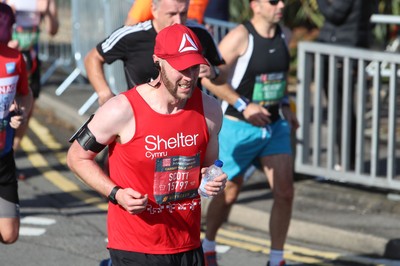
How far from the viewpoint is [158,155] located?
525 centimetres

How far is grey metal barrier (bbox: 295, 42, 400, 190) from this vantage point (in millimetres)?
9250

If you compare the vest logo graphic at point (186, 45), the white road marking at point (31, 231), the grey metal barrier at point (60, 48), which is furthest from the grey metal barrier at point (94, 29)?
the vest logo graphic at point (186, 45)

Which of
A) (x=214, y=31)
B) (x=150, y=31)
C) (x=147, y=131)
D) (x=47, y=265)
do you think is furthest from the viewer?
(x=214, y=31)

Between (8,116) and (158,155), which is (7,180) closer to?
(8,116)

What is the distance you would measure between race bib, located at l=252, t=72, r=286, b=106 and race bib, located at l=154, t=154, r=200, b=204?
7.39 ft

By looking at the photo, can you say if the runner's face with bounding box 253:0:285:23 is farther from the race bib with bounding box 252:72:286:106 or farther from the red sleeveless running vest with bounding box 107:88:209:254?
the red sleeveless running vest with bounding box 107:88:209:254

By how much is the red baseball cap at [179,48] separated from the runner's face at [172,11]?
61.2 inches

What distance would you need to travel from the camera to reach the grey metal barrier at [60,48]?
1592 cm

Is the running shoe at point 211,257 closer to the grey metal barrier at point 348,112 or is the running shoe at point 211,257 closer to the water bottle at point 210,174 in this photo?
the grey metal barrier at point 348,112

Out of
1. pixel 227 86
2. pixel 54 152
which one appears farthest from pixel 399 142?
pixel 227 86

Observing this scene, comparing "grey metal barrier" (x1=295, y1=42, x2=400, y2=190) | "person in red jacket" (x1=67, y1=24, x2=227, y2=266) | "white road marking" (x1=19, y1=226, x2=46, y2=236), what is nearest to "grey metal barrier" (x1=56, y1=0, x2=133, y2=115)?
"grey metal barrier" (x1=295, y1=42, x2=400, y2=190)

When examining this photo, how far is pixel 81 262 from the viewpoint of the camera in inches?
306

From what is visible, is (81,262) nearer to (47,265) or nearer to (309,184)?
(47,265)

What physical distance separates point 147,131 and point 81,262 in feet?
9.11
